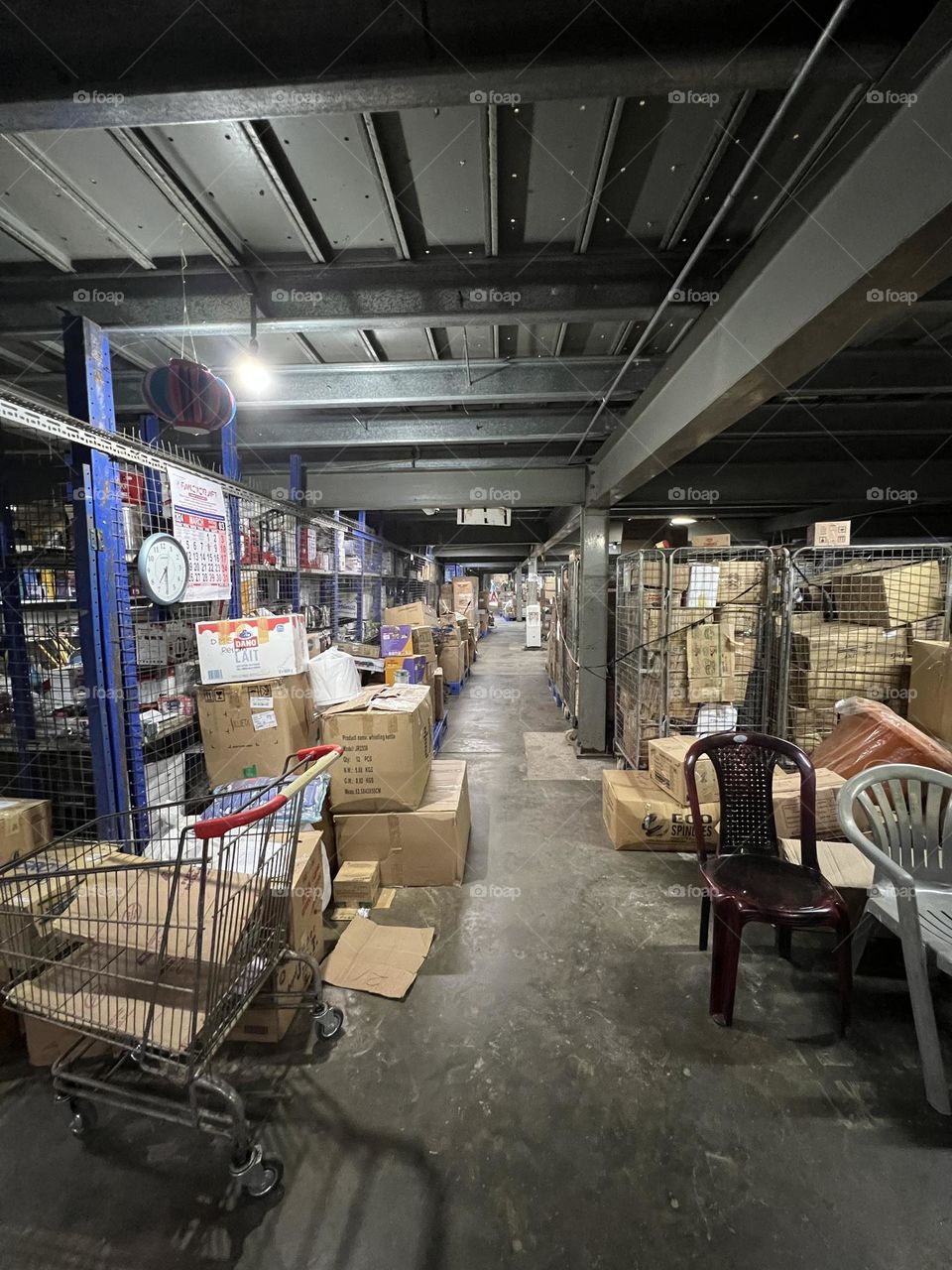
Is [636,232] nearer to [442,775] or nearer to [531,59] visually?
[531,59]

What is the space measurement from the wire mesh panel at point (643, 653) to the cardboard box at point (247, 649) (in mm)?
2597

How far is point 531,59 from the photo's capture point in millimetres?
1180

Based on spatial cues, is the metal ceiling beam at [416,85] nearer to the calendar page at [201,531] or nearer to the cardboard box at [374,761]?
the calendar page at [201,531]

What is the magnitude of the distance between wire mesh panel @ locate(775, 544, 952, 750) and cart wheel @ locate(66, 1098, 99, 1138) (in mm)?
4200

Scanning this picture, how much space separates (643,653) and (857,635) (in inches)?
57.8

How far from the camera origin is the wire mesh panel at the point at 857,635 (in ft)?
11.1

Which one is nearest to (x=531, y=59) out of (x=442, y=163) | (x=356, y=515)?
(x=442, y=163)

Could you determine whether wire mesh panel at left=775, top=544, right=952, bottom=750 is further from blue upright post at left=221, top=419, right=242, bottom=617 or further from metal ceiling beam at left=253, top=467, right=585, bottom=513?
blue upright post at left=221, top=419, right=242, bottom=617

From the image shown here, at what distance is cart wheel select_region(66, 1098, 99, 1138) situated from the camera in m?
1.44

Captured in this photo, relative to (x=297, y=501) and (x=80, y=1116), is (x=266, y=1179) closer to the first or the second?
(x=80, y=1116)

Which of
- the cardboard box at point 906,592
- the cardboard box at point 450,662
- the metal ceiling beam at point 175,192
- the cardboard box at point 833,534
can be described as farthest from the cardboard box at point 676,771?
the cardboard box at point 450,662

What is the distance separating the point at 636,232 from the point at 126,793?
3357 millimetres

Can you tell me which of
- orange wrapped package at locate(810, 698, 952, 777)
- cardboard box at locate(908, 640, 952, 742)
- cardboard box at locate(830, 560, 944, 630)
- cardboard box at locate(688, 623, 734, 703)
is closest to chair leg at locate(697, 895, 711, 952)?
orange wrapped package at locate(810, 698, 952, 777)

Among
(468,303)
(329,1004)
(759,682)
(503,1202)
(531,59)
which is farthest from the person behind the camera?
(759,682)
